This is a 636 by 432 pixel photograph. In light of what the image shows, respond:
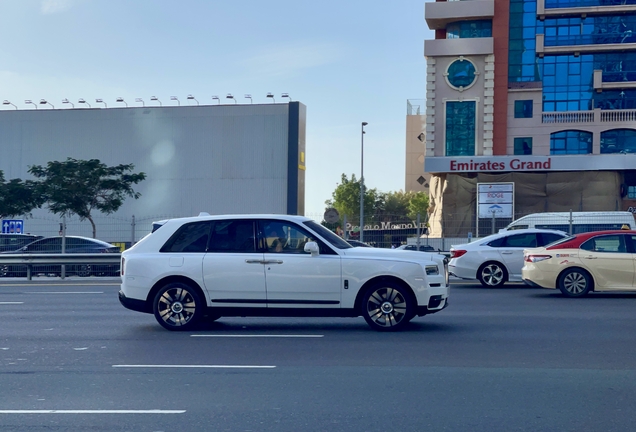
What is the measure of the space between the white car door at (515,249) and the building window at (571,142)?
31.8 m

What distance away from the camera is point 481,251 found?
18.9 m

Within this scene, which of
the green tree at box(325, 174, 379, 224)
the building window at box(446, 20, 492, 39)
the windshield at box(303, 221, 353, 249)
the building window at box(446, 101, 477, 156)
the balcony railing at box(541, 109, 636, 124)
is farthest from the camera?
the green tree at box(325, 174, 379, 224)

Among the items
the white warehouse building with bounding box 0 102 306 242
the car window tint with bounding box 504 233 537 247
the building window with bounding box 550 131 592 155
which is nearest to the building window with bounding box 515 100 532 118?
the building window with bounding box 550 131 592 155

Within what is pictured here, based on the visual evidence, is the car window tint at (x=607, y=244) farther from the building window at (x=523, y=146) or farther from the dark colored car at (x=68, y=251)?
the building window at (x=523, y=146)

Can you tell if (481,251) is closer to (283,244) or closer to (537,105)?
(283,244)

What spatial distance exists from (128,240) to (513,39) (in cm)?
3049

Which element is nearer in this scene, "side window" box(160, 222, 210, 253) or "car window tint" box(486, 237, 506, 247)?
"side window" box(160, 222, 210, 253)

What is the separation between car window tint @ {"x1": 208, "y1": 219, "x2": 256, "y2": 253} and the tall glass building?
1481 inches

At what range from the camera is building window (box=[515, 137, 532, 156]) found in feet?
161

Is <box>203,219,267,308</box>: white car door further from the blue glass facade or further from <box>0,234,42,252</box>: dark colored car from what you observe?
the blue glass facade

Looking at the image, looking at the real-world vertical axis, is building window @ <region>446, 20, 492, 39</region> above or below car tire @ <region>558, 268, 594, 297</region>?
above

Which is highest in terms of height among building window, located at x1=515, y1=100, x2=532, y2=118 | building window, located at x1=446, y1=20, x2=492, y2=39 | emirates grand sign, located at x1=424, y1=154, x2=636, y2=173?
building window, located at x1=446, y1=20, x2=492, y2=39

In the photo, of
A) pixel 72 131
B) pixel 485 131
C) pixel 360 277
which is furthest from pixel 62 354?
pixel 72 131

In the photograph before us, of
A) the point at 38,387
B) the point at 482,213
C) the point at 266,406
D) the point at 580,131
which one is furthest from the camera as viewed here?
the point at 580,131
